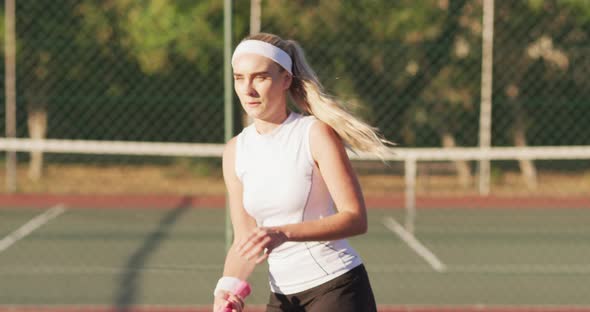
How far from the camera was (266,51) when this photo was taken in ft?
9.33

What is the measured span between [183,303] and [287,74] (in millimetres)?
4479

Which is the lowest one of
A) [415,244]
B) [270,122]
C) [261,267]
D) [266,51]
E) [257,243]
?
[415,244]

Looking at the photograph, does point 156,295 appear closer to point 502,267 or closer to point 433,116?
point 502,267

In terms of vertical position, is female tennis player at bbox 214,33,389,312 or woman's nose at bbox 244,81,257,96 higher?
woman's nose at bbox 244,81,257,96

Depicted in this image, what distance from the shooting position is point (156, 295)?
7418 millimetres

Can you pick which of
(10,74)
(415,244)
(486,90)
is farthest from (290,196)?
(10,74)

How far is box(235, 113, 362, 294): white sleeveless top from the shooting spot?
2.84 meters

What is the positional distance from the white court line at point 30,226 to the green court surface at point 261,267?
0.05ft

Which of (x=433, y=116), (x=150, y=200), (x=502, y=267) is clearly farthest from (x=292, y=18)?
(x=502, y=267)

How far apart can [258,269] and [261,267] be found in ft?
0.24

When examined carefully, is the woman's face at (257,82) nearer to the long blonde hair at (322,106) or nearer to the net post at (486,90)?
the long blonde hair at (322,106)

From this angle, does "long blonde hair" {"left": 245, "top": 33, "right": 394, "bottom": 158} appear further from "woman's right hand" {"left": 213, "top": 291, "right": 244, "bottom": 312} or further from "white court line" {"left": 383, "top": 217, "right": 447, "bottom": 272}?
"white court line" {"left": 383, "top": 217, "right": 447, "bottom": 272}

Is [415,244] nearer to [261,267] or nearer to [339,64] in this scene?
[261,267]

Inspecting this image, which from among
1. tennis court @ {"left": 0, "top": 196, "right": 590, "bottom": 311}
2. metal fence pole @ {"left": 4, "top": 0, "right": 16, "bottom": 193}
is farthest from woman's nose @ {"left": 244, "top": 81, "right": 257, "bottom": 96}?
metal fence pole @ {"left": 4, "top": 0, "right": 16, "bottom": 193}
